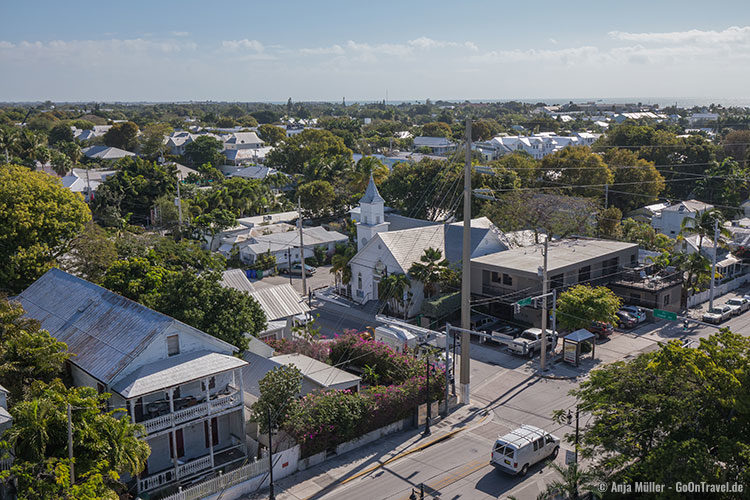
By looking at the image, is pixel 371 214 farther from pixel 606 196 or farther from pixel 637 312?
pixel 606 196

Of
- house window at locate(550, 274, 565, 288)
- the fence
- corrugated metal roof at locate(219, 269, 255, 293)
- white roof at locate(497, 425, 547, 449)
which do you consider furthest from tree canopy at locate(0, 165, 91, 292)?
the fence

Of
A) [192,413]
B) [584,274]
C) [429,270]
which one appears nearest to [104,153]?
[429,270]

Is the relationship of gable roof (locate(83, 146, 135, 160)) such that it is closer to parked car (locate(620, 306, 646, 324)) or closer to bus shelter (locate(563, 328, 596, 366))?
parked car (locate(620, 306, 646, 324))

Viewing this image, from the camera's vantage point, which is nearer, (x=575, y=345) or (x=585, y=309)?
(x=575, y=345)

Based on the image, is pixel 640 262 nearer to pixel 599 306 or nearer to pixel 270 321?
pixel 599 306

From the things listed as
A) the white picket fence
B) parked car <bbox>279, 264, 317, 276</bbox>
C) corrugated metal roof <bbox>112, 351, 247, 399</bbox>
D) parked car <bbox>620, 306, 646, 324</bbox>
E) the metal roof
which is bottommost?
parked car <bbox>279, 264, 317, 276</bbox>

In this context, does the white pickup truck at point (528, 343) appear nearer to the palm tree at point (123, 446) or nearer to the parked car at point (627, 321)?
the parked car at point (627, 321)

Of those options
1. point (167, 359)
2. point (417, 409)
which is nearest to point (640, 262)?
point (417, 409)
